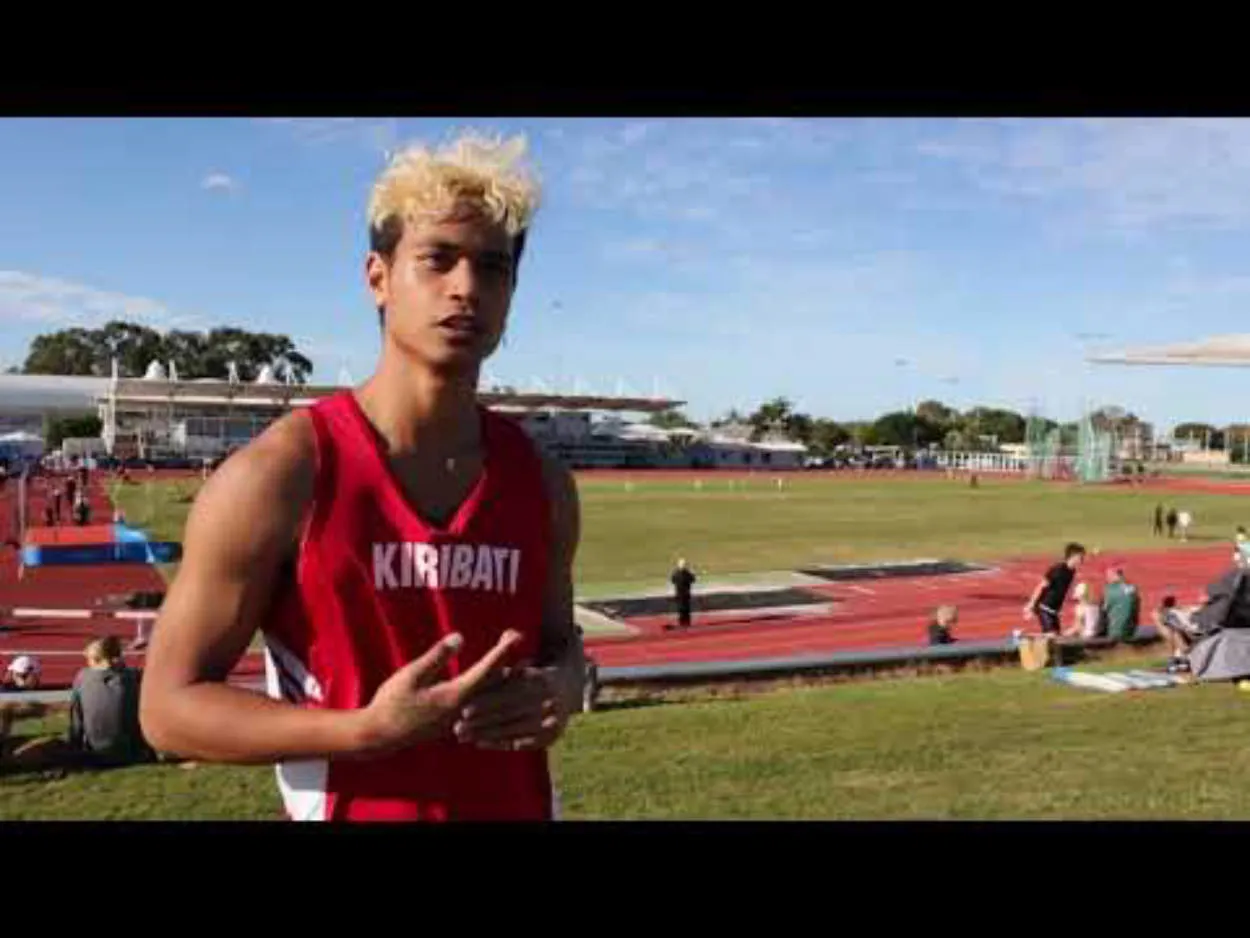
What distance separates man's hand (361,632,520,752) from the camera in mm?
1330

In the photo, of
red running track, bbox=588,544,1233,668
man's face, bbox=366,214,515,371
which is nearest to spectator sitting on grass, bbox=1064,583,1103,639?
red running track, bbox=588,544,1233,668

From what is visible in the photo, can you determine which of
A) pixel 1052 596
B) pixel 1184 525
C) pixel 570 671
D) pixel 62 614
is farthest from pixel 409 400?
pixel 1184 525

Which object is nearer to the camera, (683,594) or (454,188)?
(454,188)

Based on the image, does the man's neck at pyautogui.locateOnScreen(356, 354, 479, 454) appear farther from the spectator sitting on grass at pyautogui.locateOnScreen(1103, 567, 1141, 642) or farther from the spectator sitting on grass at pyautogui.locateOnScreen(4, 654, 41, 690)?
the spectator sitting on grass at pyautogui.locateOnScreen(1103, 567, 1141, 642)

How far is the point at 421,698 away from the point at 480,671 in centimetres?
8

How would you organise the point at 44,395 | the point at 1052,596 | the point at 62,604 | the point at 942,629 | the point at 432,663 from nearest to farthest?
the point at 432,663, the point at 1052,596, the point at 942,629, the point at 62,604, the point at 44,395

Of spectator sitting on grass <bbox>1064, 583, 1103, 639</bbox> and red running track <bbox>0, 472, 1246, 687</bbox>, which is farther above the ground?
spectator sitting on grass <bbox>1064, 583, 1103, 639</bbox>

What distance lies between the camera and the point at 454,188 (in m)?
1.55

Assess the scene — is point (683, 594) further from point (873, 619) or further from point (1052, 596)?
point (1052, 596)

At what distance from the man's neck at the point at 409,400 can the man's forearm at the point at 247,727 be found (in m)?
0.39

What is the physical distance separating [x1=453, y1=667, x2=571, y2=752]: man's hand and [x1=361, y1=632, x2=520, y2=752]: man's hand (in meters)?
0.03

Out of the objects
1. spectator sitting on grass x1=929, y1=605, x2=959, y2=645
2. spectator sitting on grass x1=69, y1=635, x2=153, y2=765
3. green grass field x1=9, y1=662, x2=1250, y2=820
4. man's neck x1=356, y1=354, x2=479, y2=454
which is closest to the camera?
man's neck x1=356, y1=354, x2=479, y2=454
